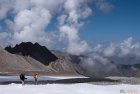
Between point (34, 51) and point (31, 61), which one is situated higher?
point (34, 51)

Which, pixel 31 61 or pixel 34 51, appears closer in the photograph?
pixel 31 61

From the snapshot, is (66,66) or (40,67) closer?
(40,67)

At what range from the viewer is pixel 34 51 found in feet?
567

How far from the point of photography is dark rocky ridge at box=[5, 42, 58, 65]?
168 metres

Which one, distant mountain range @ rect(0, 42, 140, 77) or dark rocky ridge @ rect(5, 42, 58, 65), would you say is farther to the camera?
dark rocky ridge @ rect(5, 42, 58, 65)

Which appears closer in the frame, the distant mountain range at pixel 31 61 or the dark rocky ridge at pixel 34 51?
the distant mountain range at pixel 31 61

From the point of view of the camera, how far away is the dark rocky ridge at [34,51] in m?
168
